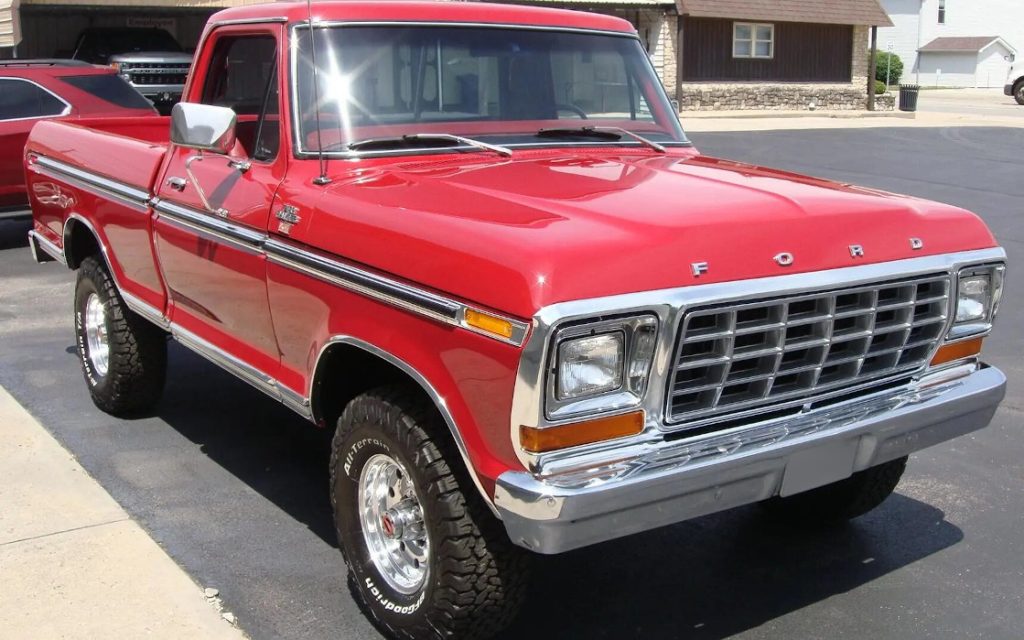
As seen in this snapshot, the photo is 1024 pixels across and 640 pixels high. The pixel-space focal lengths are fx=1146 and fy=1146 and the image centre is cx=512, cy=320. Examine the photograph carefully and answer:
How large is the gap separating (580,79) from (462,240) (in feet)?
6.19

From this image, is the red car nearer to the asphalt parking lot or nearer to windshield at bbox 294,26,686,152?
the asphalt parking lot

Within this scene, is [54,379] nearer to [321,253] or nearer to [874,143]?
[321,253]

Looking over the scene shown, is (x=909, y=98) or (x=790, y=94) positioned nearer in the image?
(x=909, y=98)

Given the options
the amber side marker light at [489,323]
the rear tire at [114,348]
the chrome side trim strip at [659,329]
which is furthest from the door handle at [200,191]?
the chrome side trim strip at [659,329]

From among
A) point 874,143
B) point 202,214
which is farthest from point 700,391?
point 874,143

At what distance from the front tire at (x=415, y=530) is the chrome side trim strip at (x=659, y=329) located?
0.39m

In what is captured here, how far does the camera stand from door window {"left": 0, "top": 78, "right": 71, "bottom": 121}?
1156 cm

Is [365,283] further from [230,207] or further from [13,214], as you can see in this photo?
[13,214]

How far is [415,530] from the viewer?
3.61m

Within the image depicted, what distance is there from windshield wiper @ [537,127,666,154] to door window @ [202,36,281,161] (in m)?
1.08

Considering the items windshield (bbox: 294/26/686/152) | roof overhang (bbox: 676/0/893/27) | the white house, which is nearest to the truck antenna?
windshield (bbox: 294/26/686/152)

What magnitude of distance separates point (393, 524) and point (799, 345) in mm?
1382

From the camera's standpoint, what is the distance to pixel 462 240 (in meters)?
3.28

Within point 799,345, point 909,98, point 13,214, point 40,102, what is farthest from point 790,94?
point 799,345
